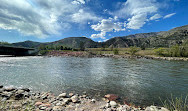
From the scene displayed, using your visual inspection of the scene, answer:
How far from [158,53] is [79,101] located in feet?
286

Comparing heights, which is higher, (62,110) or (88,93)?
(62,110)

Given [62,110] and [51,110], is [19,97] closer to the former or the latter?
[51,110]

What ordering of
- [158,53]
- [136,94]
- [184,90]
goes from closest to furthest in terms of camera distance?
[136,94] < [184,90] < [158,53]

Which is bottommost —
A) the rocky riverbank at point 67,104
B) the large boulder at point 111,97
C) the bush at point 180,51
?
the large boulder at point 111,97

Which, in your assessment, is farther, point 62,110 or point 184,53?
point 184,53

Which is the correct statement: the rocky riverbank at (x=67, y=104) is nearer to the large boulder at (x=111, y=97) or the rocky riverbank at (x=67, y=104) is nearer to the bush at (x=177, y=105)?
the large boulder at (x=111, y=97)

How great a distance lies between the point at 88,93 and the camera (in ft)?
29.5

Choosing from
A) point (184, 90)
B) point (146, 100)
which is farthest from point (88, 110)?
point (184, 90)

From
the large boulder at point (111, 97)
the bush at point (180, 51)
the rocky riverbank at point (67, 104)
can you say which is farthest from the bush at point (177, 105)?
the bush at point (180, 51)

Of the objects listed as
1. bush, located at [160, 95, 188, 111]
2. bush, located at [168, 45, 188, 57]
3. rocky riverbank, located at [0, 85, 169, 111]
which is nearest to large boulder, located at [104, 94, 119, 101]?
rocky riverbank, located at [0, 85, 169, 111]

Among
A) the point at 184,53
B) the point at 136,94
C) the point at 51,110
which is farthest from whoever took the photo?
the point at 184,53

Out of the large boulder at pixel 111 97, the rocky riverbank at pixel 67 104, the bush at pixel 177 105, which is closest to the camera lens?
the bush at pixel 177 105

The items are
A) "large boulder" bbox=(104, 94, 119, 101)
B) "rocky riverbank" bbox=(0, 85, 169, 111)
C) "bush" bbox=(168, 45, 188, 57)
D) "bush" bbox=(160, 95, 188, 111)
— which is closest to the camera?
"bush" bbox=(160, 95, 188, 111)

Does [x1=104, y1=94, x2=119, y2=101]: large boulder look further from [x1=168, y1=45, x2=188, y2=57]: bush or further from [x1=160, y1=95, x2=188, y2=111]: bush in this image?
[x1=168, y1=45, x2=188, y2=57]: bush
